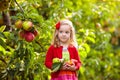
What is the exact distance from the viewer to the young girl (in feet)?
12.8

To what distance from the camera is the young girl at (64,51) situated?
389cm

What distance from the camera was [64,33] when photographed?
13.0ft

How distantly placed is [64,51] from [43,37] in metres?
0.93

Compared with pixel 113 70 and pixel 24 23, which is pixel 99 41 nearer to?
pixel 113 70

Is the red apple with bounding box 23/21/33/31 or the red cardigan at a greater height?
the red apple with bounding box 23/21/33/31

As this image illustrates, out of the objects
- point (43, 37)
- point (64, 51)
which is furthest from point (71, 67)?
point (43, 37)

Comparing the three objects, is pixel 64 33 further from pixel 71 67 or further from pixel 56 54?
pixel 71 67

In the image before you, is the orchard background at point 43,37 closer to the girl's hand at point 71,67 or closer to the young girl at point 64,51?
the young girl at point 64,51

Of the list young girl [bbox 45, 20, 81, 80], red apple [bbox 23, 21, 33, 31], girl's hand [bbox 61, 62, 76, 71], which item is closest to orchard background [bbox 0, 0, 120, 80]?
red apple [bbox 23, 21, 33, 31]

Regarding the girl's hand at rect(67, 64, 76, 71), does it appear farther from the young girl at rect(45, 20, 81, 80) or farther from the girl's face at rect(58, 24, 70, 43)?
the girl's face at rect(58, 24, 70, 43)

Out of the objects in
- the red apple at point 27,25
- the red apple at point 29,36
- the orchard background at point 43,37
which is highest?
the red apple at point 27,25

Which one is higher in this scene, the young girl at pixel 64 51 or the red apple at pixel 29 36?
the red apple at pixel 29 36

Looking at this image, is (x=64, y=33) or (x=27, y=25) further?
(x=64, y=33)

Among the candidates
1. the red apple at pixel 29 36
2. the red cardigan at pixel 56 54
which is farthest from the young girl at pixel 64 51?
the red apple at pixel 29 36
